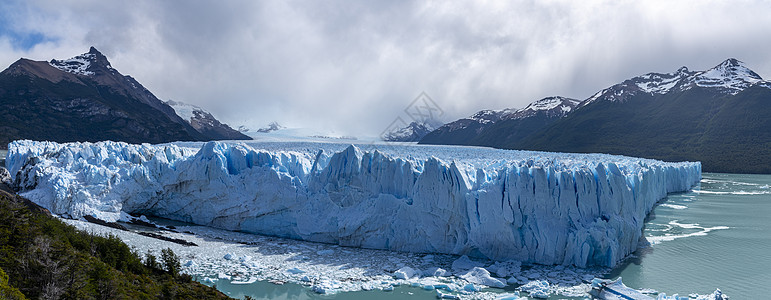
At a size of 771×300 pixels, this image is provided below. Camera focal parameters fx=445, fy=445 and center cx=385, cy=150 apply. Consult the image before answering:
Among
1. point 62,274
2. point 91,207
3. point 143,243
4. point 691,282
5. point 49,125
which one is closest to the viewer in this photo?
point 62,274

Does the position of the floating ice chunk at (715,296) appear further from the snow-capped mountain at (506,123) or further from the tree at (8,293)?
the snow-capped mountain at (506,123)

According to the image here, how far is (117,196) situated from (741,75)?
90.8 meters

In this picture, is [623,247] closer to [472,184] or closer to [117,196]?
[472,184]

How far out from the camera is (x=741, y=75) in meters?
73.8

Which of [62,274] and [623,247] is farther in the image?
[623,247]

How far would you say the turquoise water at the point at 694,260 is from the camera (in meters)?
10.1

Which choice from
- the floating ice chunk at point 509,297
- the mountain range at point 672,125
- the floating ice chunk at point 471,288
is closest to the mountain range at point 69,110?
the mountain range at point 672,125

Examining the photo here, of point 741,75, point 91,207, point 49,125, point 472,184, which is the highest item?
point 741,75

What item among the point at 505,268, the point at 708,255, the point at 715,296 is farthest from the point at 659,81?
the point at 505,268

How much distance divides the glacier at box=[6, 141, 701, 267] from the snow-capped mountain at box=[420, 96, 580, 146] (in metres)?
71.4

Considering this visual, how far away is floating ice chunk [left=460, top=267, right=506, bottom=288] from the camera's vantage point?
10508 millimetres

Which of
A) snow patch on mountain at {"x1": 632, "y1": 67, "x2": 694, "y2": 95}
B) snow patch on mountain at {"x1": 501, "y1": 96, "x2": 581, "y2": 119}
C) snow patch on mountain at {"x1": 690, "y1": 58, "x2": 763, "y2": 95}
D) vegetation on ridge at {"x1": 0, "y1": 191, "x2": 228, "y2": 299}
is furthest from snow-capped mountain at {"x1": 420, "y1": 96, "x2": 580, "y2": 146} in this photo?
vegetation on ridge at {"x1": 0, "y1": 191, "x2": 228, "y2": 299}

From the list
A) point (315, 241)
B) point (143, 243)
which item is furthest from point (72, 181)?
point (315, 241)

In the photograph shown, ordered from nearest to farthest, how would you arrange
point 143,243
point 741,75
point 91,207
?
1. point 143,243
2. point 91,207
3. point 741,75
